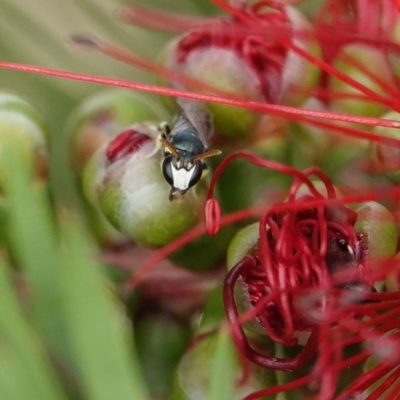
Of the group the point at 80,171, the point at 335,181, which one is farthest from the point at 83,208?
the point at 335,181

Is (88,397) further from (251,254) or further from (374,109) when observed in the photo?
(374,109)

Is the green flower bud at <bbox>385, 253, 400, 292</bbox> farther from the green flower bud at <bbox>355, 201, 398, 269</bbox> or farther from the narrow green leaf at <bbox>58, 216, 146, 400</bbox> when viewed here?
the narrow green leaf at <bbox>58, 216, 146, 400</bbox>

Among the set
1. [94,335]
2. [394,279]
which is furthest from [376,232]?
[94,335]

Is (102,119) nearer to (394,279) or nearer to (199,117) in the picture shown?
(199,117)

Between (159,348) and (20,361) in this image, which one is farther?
(159,348)

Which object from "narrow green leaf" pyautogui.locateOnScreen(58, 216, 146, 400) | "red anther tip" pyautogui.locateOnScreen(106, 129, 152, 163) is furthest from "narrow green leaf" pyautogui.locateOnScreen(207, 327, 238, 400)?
"red anther tip" pyautogui.locateOnScreen(106, 129, 152, 163)
